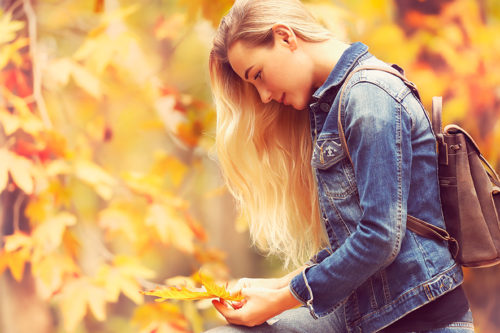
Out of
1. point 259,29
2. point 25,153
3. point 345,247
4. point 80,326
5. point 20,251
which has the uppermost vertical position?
point 259,29

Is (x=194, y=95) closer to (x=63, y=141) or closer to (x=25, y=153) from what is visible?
(x=63, y=141)

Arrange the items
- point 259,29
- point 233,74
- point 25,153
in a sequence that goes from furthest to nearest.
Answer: point 25,153, point 233,74, point 259,29

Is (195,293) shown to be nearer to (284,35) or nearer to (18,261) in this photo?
(284,35)

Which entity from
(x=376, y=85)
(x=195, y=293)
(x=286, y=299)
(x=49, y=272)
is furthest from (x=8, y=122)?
(x=376, y=85)

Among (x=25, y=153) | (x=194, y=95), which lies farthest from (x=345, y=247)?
(x=25, y=153)

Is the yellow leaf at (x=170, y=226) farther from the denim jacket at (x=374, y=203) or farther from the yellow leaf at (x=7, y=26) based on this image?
the denim jacket at (x=374, y=203)

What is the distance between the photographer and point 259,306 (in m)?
1.07

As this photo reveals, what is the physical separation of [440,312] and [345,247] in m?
0.21

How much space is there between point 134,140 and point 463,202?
4.98 ft

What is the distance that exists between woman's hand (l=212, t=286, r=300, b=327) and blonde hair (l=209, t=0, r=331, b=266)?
0.79ft

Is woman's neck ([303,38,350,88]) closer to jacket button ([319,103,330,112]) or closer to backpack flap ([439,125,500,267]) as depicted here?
jacket button ([319,103,330,112])

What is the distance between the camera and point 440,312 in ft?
3.18

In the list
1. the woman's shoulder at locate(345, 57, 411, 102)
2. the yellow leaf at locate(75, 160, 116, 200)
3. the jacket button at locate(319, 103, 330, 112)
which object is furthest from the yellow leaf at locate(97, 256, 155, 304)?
the woman's shoulder at locate(345, 57, 411, 102)

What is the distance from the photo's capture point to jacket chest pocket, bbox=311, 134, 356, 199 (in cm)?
101
